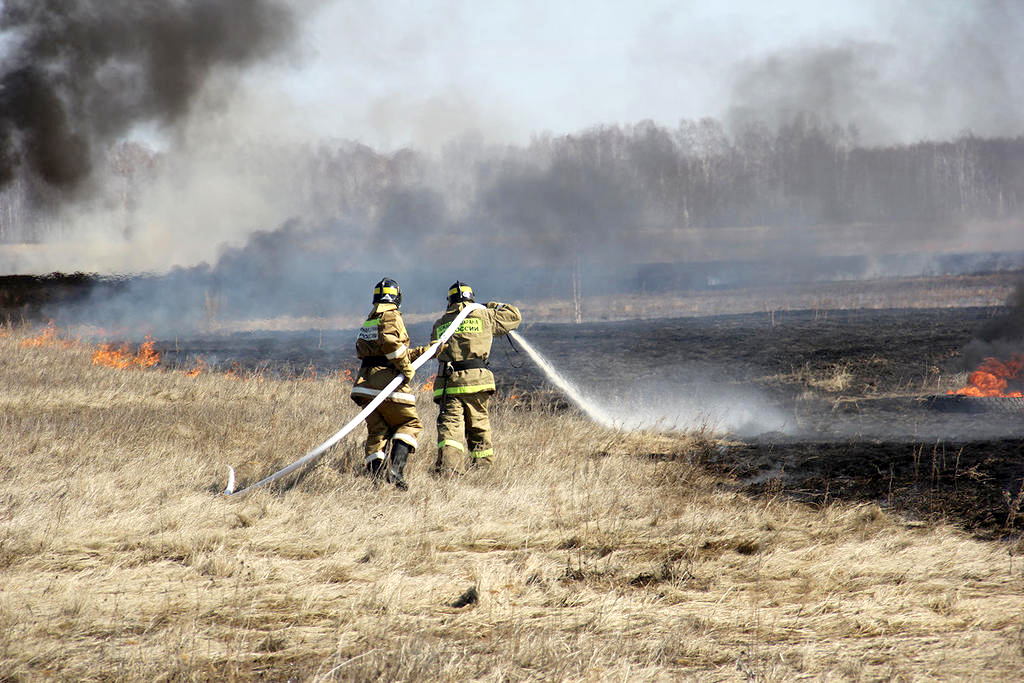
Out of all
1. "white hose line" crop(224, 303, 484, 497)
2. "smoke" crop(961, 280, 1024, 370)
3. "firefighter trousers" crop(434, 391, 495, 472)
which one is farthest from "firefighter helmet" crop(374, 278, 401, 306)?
"smoke" crop(961, 280, 1024, 370)

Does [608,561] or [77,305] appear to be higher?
[77,305]

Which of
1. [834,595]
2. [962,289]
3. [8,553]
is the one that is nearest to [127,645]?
[8,553]

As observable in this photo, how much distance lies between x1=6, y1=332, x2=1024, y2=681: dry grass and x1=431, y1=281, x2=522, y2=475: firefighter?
1.16 ft

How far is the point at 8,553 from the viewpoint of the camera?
15.8ft

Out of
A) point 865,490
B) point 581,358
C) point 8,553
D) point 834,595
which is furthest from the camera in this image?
point 581,358

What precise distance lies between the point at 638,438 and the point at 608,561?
5.25m

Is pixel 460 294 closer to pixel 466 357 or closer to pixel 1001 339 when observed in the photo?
pixel 466 357

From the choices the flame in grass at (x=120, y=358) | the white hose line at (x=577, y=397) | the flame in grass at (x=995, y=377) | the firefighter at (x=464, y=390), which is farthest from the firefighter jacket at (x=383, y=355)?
the flame in grass at (x=995, y=377)

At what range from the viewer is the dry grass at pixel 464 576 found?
11.7ft

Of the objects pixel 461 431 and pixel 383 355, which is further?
pixel 461 431

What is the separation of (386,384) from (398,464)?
Answer: 76 cm

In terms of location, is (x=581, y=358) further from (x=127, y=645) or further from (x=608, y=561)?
(x=127, y=645)

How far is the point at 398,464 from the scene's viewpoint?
7.01m

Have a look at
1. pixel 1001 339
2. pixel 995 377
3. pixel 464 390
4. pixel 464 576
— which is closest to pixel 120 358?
pixel 464 390
